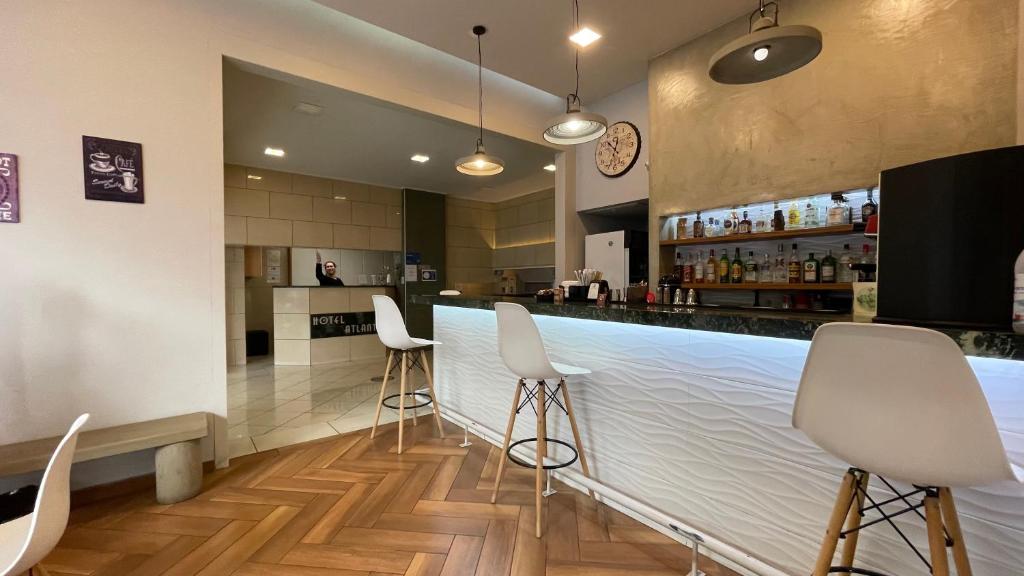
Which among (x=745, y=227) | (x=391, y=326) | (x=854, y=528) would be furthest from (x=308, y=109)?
(x=854, y=528)

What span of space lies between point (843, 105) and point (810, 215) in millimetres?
735

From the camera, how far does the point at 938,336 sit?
2.63ft

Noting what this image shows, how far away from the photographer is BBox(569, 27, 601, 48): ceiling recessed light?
304cm

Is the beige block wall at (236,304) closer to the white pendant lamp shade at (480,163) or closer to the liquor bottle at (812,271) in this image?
the white pendant lamp shade at (480,163)

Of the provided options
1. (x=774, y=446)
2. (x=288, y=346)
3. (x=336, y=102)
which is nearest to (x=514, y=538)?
(x=774, y=446)

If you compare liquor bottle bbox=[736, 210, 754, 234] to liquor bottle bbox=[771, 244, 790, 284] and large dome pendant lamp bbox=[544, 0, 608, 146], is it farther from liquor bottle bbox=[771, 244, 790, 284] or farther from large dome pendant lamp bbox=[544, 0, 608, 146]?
large dome pendant lamp bbox=[544, 0, 608, 146]

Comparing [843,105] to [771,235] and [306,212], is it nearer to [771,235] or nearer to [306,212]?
[771,235]

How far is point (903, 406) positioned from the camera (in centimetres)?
87

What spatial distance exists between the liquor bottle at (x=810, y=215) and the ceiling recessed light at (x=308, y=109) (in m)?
4.25

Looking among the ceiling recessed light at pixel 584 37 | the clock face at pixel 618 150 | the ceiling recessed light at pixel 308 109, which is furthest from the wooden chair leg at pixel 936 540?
the ceiling recessed light at pixel 308 109

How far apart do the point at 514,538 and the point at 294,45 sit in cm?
340

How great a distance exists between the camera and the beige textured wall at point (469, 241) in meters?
7.77

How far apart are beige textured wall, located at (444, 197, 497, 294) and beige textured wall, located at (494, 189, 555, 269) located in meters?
0.18

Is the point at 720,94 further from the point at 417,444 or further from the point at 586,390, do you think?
the point at 417,444
